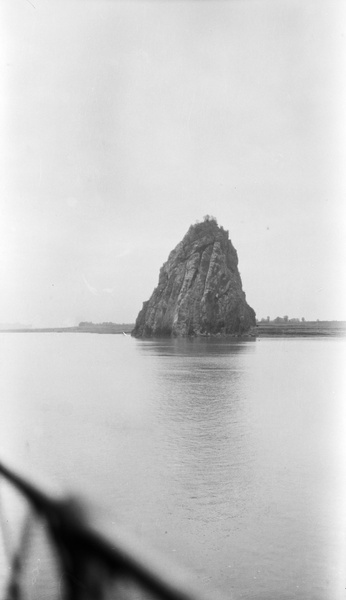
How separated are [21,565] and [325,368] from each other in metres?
38.9

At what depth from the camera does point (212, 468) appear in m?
12.4

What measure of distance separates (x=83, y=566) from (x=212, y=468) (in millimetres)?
5905

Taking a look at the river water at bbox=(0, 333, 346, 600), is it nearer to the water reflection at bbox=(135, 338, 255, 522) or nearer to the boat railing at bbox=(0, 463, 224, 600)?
the water reflection at bbox=(135, 338, 255, 522)

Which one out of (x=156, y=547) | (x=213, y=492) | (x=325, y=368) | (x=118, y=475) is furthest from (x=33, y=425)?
(x=325, y=368)

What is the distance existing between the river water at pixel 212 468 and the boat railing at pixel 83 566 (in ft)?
1.28

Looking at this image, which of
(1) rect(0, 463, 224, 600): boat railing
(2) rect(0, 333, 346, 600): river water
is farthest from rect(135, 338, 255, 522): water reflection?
(1) rect(0, 463, 224, 600): boat railing

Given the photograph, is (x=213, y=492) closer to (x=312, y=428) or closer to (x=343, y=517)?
(x=343, y=517)

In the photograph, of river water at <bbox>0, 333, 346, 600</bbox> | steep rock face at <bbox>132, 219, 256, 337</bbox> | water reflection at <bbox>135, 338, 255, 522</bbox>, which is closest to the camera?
river water at <bbox>0, 333, 346, 600</bbox>

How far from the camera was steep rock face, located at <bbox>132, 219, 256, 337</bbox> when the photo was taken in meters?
Answer: 166

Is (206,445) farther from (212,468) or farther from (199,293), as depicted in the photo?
(199,293)

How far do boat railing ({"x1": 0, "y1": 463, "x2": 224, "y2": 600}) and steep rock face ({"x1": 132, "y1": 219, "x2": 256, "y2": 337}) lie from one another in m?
156

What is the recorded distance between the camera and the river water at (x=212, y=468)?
7.38 metres

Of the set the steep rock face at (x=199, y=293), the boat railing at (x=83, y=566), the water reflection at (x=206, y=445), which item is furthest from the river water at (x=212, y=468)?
the steep rock face at (x=199, y=293)

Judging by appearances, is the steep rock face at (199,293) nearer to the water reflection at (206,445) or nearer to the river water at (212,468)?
the water reflection at (206,445)
